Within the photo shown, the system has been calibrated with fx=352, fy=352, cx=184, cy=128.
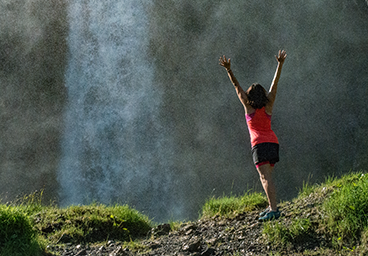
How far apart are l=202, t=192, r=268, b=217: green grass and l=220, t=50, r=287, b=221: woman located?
0.82 m

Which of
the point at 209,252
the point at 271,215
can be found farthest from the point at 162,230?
the point at 271,215

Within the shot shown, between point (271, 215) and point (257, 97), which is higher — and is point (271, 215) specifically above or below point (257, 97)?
below

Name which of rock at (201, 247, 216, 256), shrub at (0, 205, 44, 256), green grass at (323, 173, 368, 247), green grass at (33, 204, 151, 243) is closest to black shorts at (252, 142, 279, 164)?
green grass at (323, 173, 368, 247)

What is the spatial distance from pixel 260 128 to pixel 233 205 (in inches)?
67.6

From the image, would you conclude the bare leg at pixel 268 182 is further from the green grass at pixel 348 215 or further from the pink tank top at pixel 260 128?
the green grass at pixel 348 215

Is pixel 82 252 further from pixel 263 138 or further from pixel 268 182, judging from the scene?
pixel 263 138

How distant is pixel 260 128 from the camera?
4219 mm

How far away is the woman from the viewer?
4.09 m

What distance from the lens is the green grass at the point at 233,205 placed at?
5.29m

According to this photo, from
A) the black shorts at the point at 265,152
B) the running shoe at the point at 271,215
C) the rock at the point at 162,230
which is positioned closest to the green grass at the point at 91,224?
the rock at the point at 162,230

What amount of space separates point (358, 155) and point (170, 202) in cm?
600

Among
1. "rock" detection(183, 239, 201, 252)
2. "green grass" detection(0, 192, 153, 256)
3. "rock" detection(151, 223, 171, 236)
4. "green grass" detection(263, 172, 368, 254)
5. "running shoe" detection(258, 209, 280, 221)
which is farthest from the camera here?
"rock" detection(151, 223, 171, 236)

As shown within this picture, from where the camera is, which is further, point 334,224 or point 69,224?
point 69,224

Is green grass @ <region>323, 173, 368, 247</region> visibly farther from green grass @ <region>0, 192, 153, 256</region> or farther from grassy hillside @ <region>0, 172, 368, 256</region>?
green grass @ <region>0, 192, 153, 256</region>
